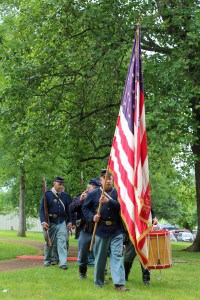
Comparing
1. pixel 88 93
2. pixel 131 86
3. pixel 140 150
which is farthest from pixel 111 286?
pixel 88 93

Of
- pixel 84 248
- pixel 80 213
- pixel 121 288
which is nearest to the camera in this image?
pixel 121 288

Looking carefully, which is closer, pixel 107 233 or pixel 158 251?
pixel 107 233

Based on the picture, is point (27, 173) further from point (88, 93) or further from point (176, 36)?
point (176, 36)

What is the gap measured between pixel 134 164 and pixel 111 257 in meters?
1.66

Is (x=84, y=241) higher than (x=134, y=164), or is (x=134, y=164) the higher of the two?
(x=134, y=164)

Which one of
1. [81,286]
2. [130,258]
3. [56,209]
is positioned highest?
[56,209]

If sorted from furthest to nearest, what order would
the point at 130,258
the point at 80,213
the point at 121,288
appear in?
the point at 80,213
the point at 130,258
the point at 121,288

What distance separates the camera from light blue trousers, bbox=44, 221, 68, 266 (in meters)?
12.0

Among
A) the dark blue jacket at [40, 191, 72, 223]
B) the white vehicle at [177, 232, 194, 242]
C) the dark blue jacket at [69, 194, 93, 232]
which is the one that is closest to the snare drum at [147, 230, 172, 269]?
the dark blue jacket at [69, 194, 93, 232]

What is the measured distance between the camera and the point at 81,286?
9.24 metres

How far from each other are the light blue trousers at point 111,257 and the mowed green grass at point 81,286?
0.68 feet

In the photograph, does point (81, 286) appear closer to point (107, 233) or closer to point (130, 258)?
point (107, 233)

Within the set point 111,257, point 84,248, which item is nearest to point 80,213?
point 84,248

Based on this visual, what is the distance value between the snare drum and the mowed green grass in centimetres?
44
